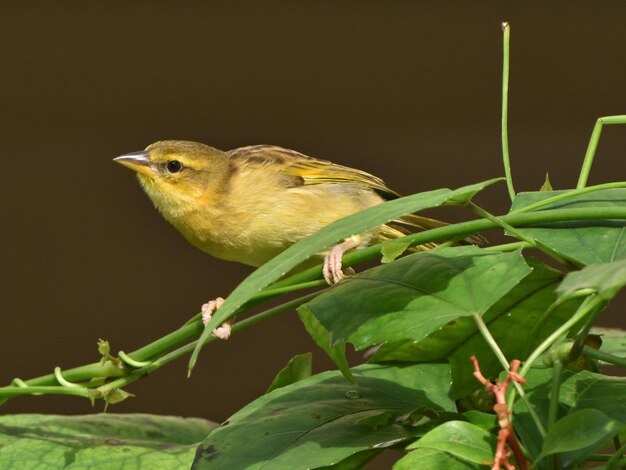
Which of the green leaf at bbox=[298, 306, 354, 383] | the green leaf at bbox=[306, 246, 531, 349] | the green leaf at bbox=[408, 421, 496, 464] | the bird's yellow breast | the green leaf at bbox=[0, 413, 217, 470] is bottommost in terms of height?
the bird's yellow breast

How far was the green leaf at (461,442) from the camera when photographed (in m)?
0.62

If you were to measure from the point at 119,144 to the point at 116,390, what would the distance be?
8.29 feet

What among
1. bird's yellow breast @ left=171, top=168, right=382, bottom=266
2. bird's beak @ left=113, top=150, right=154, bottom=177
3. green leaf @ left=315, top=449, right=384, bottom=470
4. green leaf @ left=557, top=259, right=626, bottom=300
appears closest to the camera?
green leaf @ left=557, top=259, right=626, bottom=300

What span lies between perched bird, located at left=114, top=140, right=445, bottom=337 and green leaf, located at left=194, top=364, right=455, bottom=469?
97 cm

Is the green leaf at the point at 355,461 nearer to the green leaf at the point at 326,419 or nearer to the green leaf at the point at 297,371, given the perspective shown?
the green leaf at the point at 326,419

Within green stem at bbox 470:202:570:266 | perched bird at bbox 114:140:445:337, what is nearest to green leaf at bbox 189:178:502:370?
green stem at bbox 470:202:570:266

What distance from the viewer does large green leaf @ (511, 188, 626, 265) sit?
758 mm

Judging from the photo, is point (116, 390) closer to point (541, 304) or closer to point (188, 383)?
point (541, 304)

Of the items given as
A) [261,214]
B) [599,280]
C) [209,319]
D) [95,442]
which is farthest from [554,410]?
[261,214]

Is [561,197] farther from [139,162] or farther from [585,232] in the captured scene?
[139,162]

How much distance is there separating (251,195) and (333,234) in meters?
1.34

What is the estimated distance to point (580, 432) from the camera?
60 centimetres

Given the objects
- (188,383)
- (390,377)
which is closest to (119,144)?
(188,383)

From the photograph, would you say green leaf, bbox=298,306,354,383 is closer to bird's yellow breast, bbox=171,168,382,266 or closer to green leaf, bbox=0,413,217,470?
green leaf, bbox=0,413,217,470
